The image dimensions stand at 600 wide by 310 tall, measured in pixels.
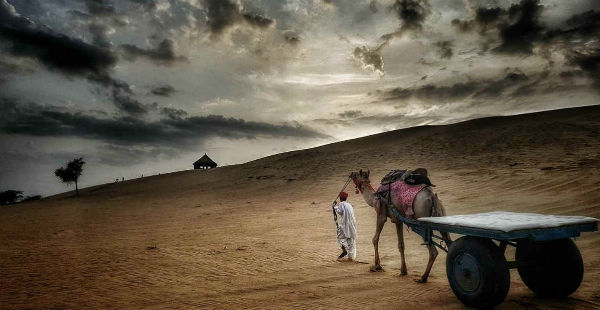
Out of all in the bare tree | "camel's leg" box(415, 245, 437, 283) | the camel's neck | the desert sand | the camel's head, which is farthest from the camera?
the bare tree

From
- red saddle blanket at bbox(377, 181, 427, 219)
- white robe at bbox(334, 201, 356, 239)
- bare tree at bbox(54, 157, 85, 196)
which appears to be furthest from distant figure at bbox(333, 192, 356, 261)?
bare tree at bbox(54, 157, 85, 196)

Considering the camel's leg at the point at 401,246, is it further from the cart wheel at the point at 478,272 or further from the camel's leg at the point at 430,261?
the cart wheel at the point at 478,272

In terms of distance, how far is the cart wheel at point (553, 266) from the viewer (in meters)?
5.42

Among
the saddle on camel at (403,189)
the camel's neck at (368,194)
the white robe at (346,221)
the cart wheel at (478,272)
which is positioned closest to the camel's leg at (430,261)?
the saddle on camel at (403,189)

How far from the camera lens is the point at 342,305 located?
5848mm

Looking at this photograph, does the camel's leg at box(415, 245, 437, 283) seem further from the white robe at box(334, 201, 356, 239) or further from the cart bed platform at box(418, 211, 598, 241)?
the white robe at box(334, 201, 356, 239)

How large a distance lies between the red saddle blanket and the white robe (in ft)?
6.03

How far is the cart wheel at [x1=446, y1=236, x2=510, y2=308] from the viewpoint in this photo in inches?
192

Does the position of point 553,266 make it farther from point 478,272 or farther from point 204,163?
point 204,163

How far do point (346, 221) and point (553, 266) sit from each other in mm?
4925

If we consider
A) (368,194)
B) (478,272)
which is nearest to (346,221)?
(368,194)

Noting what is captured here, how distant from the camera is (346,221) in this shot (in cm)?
974

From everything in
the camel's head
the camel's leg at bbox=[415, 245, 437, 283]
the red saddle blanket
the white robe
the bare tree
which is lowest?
the camel's leg at bbox=[415, 245, 437, 283]

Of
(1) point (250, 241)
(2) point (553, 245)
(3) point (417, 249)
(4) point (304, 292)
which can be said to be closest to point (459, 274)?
(2) point (553, 245)
